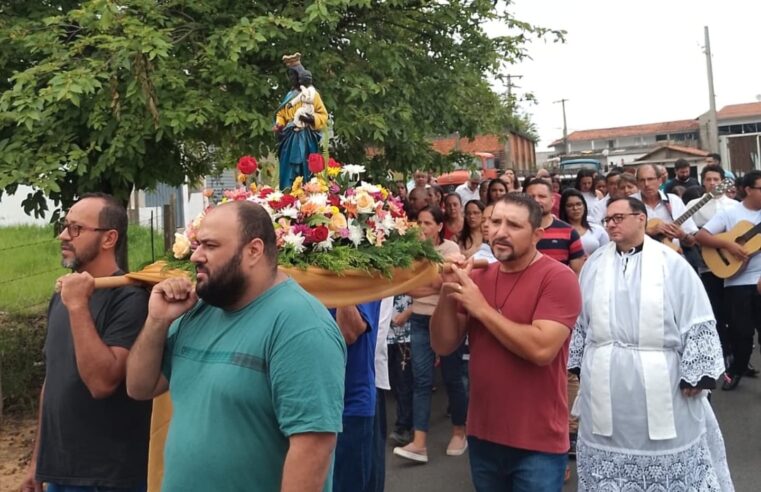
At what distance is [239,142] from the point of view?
7082 millimetres

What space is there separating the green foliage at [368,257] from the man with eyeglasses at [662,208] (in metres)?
4.47

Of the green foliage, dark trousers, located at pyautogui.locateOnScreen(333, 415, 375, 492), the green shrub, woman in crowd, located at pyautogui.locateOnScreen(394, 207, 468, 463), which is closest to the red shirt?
the green foliage

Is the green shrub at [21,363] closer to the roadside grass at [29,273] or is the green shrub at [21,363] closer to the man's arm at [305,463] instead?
the roadside grass at [29,273]

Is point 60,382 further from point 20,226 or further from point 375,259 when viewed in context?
point 20,226

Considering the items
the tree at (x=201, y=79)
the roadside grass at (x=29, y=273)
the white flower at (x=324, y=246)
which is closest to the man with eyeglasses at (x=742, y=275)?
the tree at (x=201, y=79)

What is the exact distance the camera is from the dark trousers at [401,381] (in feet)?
22.3

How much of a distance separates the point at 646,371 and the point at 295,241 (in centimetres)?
200

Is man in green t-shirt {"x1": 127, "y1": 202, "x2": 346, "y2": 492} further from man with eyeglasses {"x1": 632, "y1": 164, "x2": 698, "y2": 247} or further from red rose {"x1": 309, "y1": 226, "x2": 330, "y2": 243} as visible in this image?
man with eyeglasses {"x1": 632, "y1": 164, "x2": 698, "y2": 247}

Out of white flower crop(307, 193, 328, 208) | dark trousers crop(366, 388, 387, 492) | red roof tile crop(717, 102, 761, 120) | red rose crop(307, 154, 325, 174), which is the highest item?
red roof tile crop(717, 102, 761, 120)

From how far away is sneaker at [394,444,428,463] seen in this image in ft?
20.4

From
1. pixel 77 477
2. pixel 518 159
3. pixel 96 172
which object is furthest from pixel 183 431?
pixel 518 159

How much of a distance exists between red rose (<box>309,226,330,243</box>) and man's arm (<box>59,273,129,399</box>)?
0.93 metres

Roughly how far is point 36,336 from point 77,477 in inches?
259

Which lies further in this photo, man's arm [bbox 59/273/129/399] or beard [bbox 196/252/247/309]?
man's arm [bbox 59/273/129/399]
